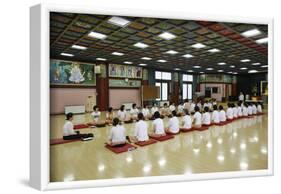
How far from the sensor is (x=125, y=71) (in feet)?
14.9

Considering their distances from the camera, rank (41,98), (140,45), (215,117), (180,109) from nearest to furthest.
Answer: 1. (41,98)
2. (140,45)
3. (180,109)
4. (215,117)

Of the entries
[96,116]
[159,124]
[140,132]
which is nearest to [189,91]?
[159,124]

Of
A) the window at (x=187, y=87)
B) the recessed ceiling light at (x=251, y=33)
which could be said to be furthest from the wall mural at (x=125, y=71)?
the recessed ceiling light at (x=251, y=33)

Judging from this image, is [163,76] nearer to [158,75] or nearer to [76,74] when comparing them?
[158,75]

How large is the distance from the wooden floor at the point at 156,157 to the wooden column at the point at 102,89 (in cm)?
56

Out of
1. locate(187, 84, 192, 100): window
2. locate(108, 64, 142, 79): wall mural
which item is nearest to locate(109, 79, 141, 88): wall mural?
locate(108, 64, 142, 79): wall mural

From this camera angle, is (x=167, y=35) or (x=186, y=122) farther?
(x=186, y=122)

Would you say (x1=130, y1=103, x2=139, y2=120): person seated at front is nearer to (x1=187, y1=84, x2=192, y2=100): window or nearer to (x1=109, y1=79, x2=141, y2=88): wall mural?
(x1=109, y1=79, x2=141, y2=88): wall mural

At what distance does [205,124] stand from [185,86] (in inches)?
91.6

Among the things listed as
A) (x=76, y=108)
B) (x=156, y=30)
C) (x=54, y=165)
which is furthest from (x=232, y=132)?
(x=54, y=165)

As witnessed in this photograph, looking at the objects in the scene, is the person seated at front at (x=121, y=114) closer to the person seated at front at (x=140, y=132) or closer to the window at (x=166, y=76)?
the person seated at front at (x=140, y=132)

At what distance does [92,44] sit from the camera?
15.0 ft

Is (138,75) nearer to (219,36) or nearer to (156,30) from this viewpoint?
(156,30)

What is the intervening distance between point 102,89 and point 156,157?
2.13 meters
